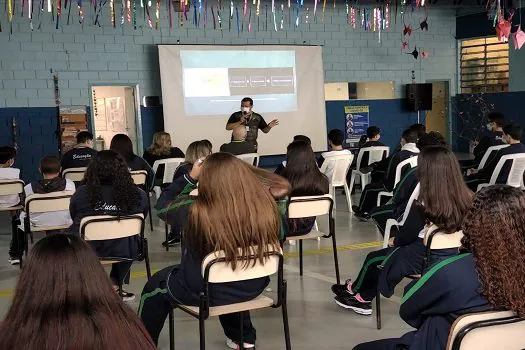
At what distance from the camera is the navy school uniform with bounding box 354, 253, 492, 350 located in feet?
6.12

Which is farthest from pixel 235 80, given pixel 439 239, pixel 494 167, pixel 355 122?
pixel 439 239

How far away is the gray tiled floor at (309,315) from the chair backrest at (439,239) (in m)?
0.65

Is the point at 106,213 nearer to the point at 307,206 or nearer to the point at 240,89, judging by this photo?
the point at 307,206

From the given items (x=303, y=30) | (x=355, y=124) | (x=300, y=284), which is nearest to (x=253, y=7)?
(x=303, y=30)

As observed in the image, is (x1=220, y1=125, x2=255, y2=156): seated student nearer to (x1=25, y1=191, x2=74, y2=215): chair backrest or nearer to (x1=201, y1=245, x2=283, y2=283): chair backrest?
(x1=25, y1=191, x2=74, y2=215): chair backrest

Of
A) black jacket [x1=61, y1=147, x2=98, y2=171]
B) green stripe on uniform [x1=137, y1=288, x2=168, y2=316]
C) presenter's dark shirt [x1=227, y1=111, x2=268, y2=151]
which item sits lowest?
green stripe on uniform [x1=137, y1=288, x2=168, y2=316]

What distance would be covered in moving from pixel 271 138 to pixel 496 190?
9.43 metres

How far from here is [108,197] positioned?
12.6ft

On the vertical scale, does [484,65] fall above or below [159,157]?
above

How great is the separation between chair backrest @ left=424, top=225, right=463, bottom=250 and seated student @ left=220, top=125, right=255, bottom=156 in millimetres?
3930

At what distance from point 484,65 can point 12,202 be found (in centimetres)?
1027

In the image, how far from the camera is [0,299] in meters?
4.29

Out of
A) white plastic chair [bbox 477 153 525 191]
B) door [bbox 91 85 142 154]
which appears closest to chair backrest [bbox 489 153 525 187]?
white plastic chair [bbox 477 153 525 191]

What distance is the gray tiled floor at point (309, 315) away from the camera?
11.2 feet
